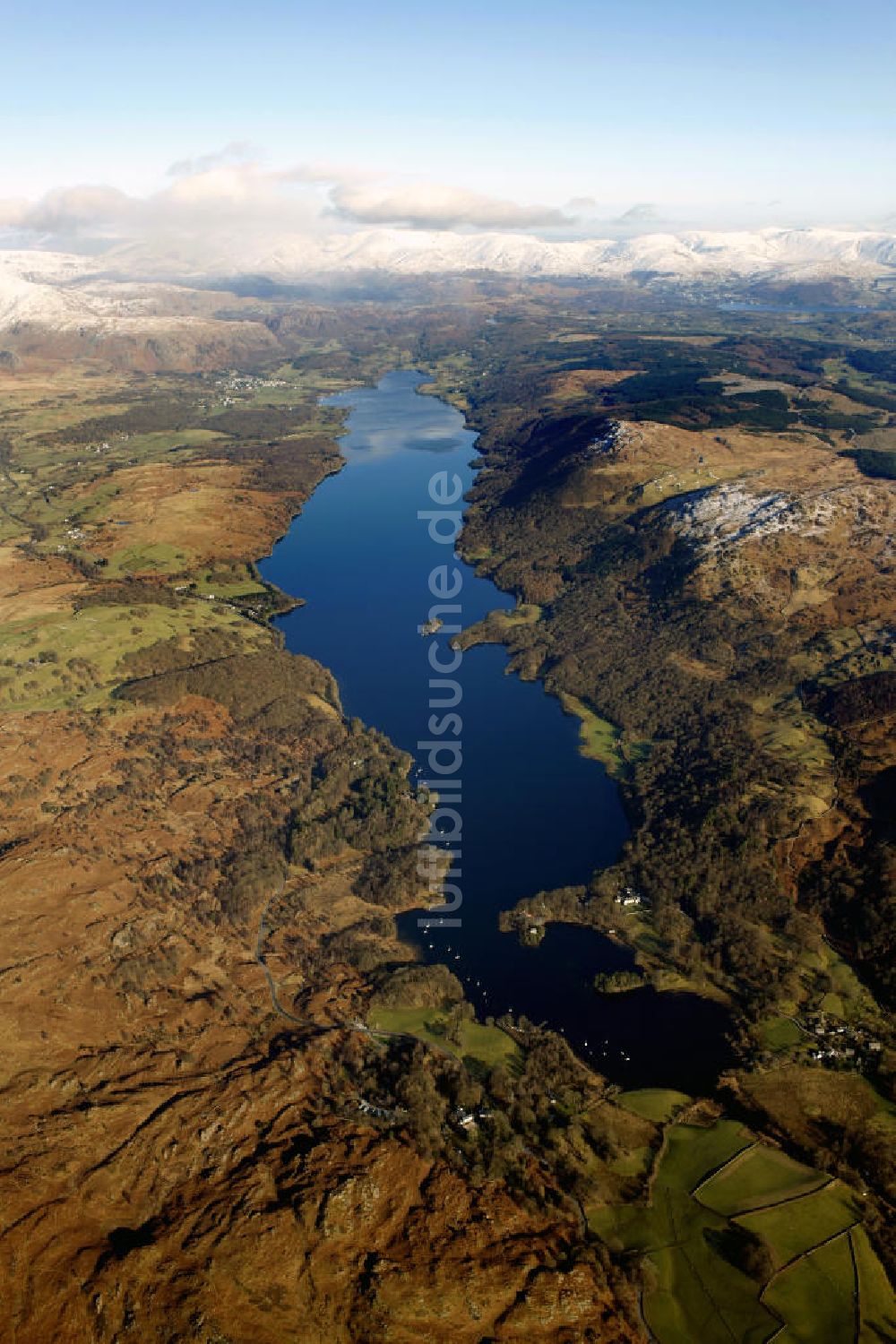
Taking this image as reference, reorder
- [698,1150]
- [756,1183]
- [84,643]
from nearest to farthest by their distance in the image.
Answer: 1. [756,1183]
2. [698,1150]
3. [84,643]

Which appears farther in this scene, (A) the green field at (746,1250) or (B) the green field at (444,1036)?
(B) the green field at (444,1036)

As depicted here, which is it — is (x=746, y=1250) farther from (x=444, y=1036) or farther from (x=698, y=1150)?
(x=444, y=1036)

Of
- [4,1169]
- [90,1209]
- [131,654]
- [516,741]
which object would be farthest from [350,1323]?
[131,654]

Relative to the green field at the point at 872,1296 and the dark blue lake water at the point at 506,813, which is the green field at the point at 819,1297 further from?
the dark blue lake water at the point at 506,813

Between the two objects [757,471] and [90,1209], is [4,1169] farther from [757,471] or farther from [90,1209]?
[757,471]

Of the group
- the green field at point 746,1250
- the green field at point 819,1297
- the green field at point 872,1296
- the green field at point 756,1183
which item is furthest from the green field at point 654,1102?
the green field at point 872,1296

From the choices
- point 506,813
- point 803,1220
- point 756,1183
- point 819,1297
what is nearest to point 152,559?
point 506,813

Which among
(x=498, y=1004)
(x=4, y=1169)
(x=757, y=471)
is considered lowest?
(x=498, y=1004)

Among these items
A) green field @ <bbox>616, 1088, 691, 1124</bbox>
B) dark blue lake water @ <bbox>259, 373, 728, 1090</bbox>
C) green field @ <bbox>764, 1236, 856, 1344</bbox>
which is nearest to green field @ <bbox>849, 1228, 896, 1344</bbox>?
green field @ <bbox>764, 1236, 856, 1344</bbox>
